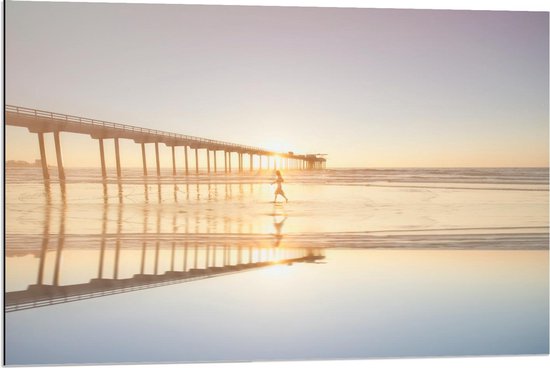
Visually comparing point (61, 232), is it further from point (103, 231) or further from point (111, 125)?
point (111, 125)

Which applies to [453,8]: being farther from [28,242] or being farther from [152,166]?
[28,242]

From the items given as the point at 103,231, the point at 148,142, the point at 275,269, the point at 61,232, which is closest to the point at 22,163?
the point at 61,232

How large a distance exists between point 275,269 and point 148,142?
6.22ft

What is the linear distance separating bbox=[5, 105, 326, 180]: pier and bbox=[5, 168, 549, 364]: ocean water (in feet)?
0.51

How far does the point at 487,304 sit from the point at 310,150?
88.2 inches

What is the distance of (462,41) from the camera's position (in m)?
6.03

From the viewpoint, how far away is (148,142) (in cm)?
616

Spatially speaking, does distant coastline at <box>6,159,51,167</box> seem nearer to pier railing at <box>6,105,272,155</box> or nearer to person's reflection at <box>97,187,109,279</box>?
pier railing at <box>6,105,272,155</box>

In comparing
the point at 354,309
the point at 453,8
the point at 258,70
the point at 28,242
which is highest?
the point at 453,8

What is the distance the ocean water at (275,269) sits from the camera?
4.70 metres

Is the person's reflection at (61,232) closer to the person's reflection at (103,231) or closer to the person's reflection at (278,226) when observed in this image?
the person's reflection at (103,231)

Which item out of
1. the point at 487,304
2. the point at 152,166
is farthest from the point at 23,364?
the point at 487,304

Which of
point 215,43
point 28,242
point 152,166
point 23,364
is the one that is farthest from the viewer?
point 152,166

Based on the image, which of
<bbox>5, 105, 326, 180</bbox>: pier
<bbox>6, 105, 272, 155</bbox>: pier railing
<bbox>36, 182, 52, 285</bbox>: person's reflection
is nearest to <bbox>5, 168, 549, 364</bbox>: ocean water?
<bbox>36, 182, 52, 285</bbox>: person's reflection
